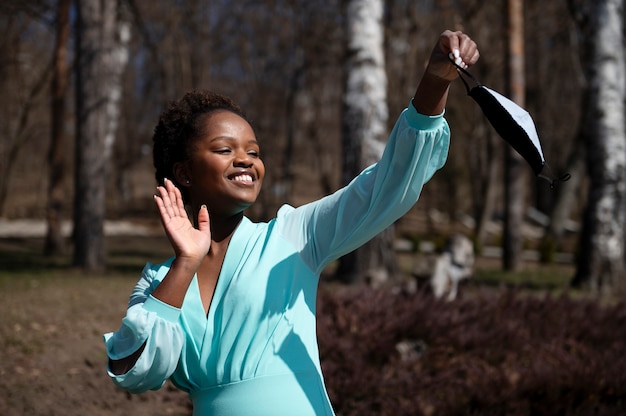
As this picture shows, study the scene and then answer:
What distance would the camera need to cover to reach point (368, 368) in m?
5.58

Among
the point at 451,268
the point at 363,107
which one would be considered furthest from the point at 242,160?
the point at 363,107

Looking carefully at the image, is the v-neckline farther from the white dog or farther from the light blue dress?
the white dog

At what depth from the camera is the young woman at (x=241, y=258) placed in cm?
206

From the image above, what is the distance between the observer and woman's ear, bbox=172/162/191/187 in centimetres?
244

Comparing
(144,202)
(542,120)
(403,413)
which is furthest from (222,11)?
(403,413)

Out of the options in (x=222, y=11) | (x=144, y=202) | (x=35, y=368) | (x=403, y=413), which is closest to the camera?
(x=403, y=413)

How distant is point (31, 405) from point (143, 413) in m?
0.74

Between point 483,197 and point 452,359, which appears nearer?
point 452,359

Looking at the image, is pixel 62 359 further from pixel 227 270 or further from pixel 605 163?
pixel 605 163

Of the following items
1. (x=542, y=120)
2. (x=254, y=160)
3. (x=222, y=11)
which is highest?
(x=222, y=11)

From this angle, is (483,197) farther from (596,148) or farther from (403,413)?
(403,413)

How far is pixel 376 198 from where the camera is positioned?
7.22 ft

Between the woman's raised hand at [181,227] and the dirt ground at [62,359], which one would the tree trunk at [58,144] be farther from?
the woman's raised hand at [181,227]

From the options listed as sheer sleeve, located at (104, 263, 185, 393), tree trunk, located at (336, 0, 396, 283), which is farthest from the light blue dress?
tree trunk, located at (336, 0, 396, 283)
